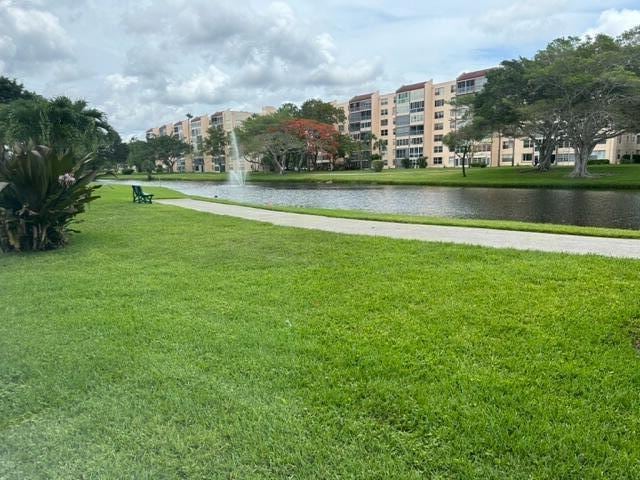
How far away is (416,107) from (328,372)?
93402mm

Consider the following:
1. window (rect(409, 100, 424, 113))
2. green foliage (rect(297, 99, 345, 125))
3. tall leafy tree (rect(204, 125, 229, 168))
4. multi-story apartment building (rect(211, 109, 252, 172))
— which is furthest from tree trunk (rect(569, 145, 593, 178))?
multi-story apartment building (rect(211, 109, 252, 172))

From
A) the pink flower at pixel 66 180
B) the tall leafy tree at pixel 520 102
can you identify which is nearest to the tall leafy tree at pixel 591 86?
the tall leafy tree at pixel 520 102

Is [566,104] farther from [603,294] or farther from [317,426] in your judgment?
[317,426]

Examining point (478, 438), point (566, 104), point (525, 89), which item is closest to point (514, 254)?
point (478, 438)

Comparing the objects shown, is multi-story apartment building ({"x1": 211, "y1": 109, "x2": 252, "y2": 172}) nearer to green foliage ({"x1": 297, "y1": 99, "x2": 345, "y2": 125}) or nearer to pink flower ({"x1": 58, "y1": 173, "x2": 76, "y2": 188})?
green foliage ({"x1": 297, "y1": 99, "x2": 345, "y2": 125})

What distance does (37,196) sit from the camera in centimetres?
842

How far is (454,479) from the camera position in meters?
2.41

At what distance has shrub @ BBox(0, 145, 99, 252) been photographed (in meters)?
8.23

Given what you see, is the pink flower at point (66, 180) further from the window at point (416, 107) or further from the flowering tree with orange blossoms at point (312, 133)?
the window at point (416, 107)

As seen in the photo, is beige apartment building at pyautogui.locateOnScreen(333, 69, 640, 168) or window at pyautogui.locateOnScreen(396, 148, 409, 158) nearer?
beige apartment building at pyautogui.locateOnScreen(333, 69, 640, 168)

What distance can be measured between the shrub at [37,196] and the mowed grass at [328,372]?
101 inches

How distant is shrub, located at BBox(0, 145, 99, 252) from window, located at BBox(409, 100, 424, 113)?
87.8 meters

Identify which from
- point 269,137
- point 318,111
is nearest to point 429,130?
point 318,111

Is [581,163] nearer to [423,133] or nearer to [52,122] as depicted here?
[52,122]
